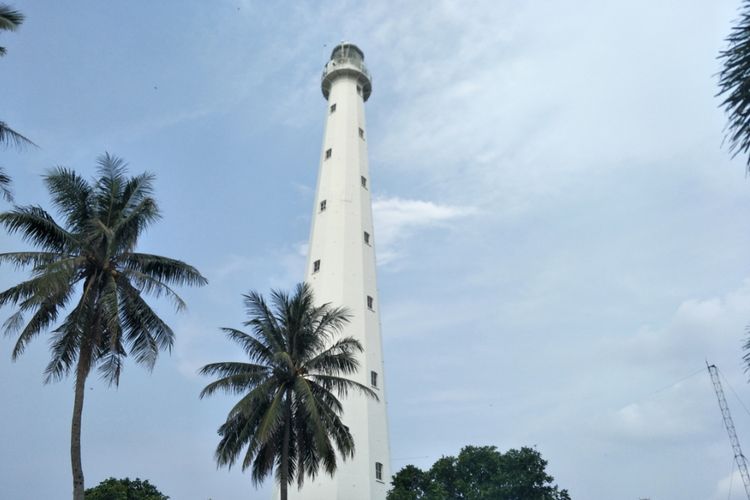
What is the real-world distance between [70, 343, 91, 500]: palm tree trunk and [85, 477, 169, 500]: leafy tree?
2153 cm

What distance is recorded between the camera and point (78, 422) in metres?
23.6

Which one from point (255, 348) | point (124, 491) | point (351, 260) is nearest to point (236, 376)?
point (255, 348)

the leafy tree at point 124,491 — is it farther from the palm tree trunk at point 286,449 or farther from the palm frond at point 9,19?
the palm frond at point 9,19

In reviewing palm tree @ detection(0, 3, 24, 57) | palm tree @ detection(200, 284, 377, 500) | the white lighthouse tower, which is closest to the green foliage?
the white lighthouse tower

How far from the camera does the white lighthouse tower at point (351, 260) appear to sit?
36031mm

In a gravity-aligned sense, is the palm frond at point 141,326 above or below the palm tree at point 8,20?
below

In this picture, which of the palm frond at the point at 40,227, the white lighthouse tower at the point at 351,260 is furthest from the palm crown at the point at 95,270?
the white lighthouse tower at the point at 351,260

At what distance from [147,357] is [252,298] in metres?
5.23

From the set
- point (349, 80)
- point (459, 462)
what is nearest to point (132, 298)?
point (459, 462)

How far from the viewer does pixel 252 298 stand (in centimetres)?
2956

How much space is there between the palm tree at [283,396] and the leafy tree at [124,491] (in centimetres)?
1908

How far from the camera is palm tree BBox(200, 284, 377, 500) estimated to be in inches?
1067

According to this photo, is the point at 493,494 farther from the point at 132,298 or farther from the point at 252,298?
the point at 132,298

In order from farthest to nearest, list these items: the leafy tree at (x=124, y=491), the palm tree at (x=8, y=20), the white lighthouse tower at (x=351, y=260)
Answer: the leafy tree at (x=124, y=491), the white lighthouse tower at (x=351, y=260), the palm tree at (x=8, y=20)
